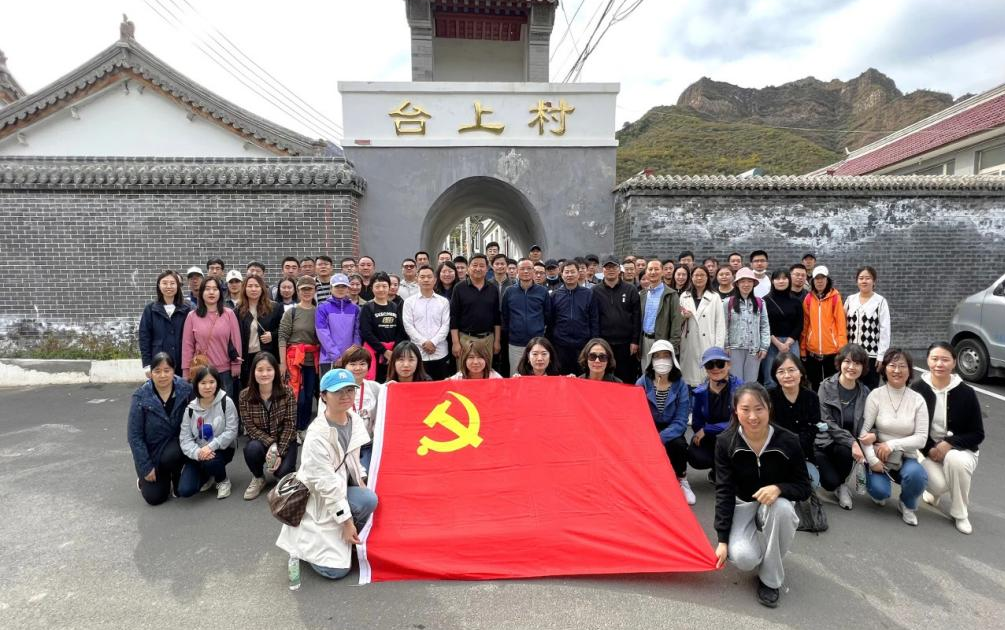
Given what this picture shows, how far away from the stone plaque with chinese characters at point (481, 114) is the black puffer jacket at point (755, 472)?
24.2 ft

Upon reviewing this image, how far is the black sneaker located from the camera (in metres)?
2.62

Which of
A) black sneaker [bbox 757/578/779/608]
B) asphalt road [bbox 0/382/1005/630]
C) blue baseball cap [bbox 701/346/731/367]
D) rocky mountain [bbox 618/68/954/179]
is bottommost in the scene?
asphalt road [bbox 0/382/1005/630]

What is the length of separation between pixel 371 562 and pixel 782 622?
2.10 m

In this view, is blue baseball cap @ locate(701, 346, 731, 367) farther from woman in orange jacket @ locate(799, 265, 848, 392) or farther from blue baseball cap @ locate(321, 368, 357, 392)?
blue baseball cap @ locate(321, 368, 357, 392)

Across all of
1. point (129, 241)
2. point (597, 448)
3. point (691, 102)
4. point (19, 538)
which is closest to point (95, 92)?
point (129, 241)

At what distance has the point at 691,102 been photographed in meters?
45.2

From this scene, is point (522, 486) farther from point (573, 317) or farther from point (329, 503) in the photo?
point (573, 317)

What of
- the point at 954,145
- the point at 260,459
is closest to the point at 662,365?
the point at 260,459

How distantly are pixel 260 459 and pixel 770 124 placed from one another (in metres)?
47.5

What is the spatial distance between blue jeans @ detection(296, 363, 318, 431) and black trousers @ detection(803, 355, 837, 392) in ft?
16.6

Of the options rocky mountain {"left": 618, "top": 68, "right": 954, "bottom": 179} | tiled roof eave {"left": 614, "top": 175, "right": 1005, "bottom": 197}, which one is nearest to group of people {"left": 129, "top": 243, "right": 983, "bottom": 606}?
tiled roof eave {"left": 614, "top": 175, "right": 1005, "bottom": 197}

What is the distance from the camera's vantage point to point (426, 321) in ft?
16.5

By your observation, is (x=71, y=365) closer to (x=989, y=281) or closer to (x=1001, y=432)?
(x=1001, y=432)

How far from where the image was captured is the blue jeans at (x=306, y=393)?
15.9 ft
